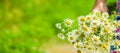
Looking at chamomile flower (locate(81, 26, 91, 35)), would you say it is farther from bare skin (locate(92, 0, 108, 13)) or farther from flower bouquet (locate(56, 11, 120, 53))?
bare skin (locate(92, 0, 108, 13))

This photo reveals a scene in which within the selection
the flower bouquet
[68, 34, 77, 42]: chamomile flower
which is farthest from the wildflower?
[68, 34, 77, 42]: chamomile flower

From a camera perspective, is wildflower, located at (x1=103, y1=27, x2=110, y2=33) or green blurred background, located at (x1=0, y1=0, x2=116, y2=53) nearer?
wildflower, located at (x1=103, y1=27, x2=110, y2=33)

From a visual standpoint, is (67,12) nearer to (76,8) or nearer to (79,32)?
(76,8)

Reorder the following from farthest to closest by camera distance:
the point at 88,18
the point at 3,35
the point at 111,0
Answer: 1. the point at 3,35
2. the point at 111,0
3. the point at 88,18

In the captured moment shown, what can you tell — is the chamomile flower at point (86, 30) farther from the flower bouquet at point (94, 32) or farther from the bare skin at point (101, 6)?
the bare skin at point (101, 6)

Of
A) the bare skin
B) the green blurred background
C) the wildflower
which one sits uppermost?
the green blurred background

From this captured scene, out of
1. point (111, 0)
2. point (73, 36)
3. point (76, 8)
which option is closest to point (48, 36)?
point (76, 8)

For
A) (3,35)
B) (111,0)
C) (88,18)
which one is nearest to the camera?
(88,18)
